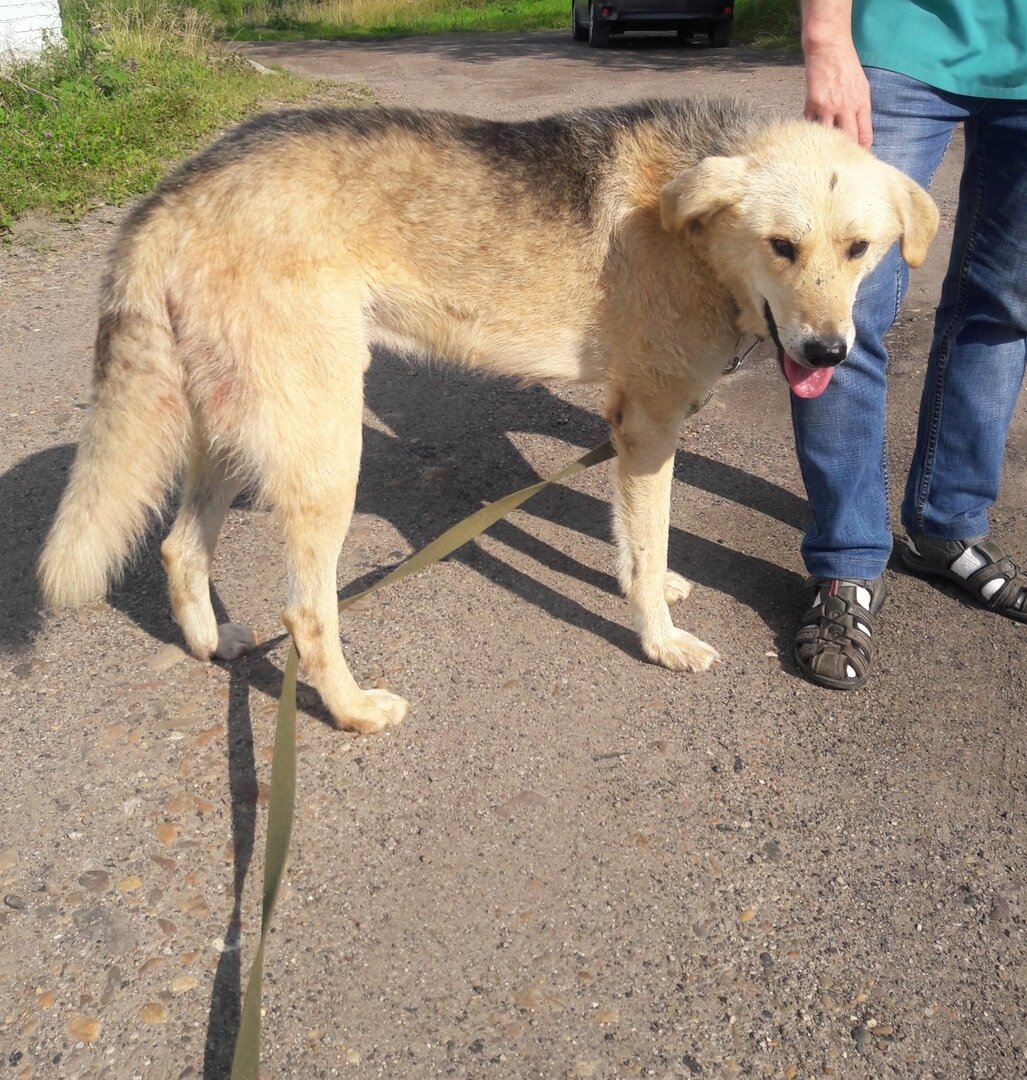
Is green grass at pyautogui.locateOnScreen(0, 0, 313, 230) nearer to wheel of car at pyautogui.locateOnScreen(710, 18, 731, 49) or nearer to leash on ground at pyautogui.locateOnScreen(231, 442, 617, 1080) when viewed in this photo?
leash on ground at pyautogui.locateOnScreen(231, 442, 617, 1080)

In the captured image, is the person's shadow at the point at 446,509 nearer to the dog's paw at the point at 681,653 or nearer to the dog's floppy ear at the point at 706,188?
the dog's paw at the point at 681,653

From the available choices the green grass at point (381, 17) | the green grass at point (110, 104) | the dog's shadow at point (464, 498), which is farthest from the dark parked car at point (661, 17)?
the dog's shadow at point (464, 498)

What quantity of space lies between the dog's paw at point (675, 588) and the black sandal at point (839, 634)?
0.43 meters

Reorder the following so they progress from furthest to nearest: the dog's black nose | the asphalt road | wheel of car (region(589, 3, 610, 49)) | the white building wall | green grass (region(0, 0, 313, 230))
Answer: wheel of car (region(589, 3, 610, 49)) → the white building wall → green grass (region(0, 0, 313, 230)) → the dog's black nose → the asphalt road

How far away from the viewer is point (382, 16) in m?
25.0

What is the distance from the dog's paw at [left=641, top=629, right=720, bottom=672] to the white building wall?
10028mm

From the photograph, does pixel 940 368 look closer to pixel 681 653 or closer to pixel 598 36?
pixel 681 653

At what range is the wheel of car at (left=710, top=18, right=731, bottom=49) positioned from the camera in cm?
1583

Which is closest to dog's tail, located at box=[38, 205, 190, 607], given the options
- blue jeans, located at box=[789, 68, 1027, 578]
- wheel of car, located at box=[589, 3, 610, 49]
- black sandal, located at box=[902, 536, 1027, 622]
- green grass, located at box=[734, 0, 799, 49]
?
blue jeans, located at box=[789, 68, 1027, 578]

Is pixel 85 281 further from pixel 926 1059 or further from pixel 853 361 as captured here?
pixel 926 1059

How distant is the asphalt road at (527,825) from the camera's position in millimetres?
2129

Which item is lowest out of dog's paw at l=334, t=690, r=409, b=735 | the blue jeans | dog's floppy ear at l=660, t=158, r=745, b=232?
dog's paw at l=334, t=690, r=409, b=735

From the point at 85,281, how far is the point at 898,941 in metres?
5.98

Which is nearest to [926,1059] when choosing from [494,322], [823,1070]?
[823,1070]
